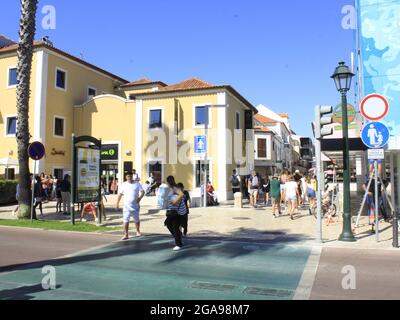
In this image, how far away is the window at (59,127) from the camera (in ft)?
101

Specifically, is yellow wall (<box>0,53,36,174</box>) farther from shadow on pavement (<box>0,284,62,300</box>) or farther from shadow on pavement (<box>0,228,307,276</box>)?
shadow on pavement (<box>0,284,62,300</box>)

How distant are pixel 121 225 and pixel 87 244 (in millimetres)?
3700

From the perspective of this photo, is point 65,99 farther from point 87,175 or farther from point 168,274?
point 168,274

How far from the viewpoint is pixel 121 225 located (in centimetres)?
1390

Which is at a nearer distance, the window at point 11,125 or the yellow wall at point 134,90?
the window at point 11,125

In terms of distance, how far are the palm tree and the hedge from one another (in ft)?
27.3

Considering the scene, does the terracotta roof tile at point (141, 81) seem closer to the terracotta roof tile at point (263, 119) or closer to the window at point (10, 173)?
the window at point (10, 173)

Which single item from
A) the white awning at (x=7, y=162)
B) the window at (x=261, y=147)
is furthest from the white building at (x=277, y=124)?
the white awning at (x=7, y=162)

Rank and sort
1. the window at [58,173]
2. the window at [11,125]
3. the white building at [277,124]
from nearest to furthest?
1. the window at [58,173]
2. the window at [11,125]
3. the white building at [277,124]

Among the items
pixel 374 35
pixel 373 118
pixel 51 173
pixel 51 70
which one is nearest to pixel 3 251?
pixel 373 118

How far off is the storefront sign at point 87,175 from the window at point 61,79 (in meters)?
18.3

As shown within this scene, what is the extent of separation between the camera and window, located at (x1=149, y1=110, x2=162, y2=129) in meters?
30.0

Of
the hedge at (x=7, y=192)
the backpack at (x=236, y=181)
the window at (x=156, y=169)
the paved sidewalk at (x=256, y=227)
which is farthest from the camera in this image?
the window at (x=156, y=169)

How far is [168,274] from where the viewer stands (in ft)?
22.9
